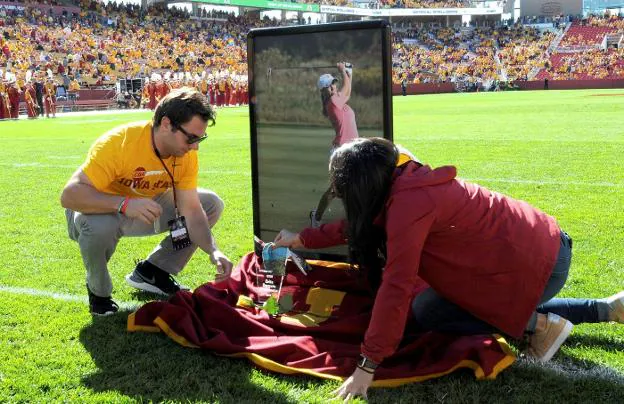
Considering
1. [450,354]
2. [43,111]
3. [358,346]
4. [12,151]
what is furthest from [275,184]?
[43,111]

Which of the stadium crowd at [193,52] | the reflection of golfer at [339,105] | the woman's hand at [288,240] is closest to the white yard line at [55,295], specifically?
the woman's hand at [288,240]

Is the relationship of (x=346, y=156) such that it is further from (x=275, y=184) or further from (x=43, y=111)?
(x=43, y=111)

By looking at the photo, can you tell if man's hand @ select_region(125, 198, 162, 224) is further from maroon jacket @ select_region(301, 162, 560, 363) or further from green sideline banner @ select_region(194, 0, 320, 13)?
green sideline banner @ select_region(194, 0, 320, 13)

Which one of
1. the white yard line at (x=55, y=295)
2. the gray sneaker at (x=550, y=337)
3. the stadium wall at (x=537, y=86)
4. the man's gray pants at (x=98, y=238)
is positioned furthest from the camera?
the stadium wall at (x=537, y=86)

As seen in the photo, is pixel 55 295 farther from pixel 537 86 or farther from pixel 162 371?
pixel 537 86

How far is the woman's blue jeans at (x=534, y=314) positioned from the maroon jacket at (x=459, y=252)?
124 millimetres

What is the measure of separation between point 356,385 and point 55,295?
2.34m

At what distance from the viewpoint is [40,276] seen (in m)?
4.57

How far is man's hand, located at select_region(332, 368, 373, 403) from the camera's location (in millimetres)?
2578

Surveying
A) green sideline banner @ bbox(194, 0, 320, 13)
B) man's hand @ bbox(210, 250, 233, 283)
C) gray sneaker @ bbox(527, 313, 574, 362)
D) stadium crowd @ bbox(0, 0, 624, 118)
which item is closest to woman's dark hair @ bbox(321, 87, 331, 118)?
man's hand @ bbox(210, 250, 233, 283)

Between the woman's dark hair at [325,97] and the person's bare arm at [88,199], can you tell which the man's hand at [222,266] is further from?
the woman's dark hair at [325,97]

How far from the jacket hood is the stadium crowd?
27.8 meters

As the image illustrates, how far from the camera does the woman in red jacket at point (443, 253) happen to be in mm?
2457

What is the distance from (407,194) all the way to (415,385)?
85 cm
